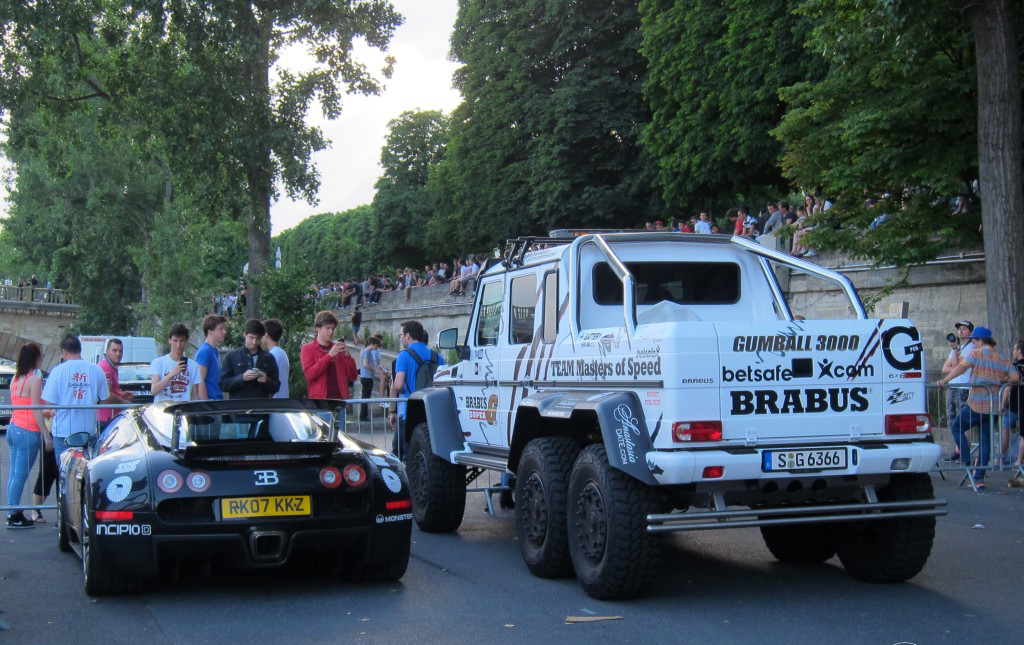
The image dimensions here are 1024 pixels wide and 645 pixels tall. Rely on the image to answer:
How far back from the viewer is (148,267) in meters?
45.7

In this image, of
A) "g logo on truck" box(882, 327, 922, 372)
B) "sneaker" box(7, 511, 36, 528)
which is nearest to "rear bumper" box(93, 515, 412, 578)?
"g logo on truck" box(882, 327, 922, 372)

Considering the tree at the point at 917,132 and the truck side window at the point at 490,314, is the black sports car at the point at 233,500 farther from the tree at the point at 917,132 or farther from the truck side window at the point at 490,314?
the tree at the point at 917,132

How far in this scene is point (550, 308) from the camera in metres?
8.39

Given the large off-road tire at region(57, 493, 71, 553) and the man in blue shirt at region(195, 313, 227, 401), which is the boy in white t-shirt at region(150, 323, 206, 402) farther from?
the large off-road tire at region(57, 493, 71, 553)

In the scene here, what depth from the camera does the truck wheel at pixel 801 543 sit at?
822 cm

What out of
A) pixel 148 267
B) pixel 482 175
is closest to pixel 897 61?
pixel 482 175

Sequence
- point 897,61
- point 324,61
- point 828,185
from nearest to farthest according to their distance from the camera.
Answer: point 897,61 < point 828,185 < point 324,61

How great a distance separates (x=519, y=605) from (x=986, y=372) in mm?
8822

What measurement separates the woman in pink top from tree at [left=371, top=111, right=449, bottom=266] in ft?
197

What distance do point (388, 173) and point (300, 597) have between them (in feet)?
233

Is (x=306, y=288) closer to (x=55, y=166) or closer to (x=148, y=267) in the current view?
(x=55, y=166)

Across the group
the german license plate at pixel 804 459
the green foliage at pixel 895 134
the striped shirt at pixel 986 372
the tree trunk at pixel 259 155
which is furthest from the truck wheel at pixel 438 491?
the tree trunk at pixel 259 155

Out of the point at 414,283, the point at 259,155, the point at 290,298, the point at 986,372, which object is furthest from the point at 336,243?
the point at 986,372

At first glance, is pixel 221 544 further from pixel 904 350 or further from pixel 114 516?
pixel 904 350
